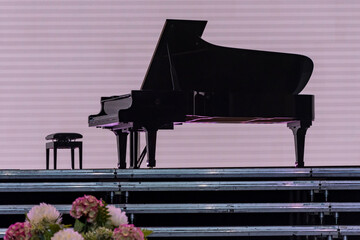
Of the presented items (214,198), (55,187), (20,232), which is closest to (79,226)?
(20,232)

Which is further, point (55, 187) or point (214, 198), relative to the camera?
point (214, 198)

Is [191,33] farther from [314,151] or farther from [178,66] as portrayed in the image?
[314,151]

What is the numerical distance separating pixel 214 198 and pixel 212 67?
2112mm

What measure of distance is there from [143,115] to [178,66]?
58 centimetres

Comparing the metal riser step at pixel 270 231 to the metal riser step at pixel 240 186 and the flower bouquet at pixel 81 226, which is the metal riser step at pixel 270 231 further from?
the flower bouquet at pixel 81 226

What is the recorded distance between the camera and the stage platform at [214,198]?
13.8ft

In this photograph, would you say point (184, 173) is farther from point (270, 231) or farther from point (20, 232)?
point (20, 232)

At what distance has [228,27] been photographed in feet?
29.1

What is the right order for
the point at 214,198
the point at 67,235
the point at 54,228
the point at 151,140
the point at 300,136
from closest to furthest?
the point at 67,235
the point at 54,228
the point at 214,198
the point at 151,140
the point at 300,136

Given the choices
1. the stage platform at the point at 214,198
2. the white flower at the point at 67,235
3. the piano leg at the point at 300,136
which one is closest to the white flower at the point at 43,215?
the white flower at the point at 67,235

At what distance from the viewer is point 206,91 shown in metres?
6.37

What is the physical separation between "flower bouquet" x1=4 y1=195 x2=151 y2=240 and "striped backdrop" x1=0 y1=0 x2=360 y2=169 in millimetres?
6804

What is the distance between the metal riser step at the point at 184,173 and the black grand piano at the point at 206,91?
1.60 meters

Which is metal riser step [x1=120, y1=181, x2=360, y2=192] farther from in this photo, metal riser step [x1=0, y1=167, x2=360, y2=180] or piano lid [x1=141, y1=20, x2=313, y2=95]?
piano lid [x1=141, y1=20, x2=313, y2=95]
